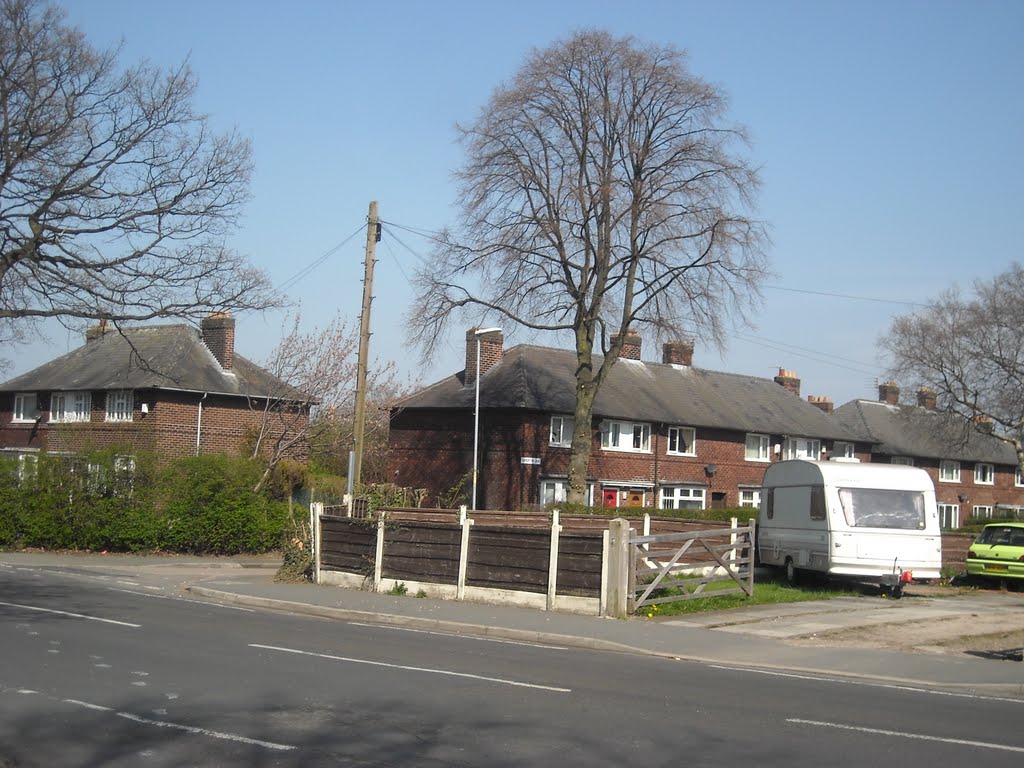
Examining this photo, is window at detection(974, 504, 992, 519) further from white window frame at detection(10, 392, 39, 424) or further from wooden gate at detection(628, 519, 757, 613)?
white window frame at detection(10, 392, 39, 424)

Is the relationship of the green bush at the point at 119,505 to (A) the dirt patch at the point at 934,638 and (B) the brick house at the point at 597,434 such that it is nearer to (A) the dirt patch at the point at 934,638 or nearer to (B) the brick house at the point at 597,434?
(B) the brick house at the point at 597,434

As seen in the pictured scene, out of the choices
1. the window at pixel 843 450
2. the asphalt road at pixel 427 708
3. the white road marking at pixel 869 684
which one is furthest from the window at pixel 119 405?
the window at pixel 843 450

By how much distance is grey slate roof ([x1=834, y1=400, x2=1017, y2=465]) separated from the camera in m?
58.9

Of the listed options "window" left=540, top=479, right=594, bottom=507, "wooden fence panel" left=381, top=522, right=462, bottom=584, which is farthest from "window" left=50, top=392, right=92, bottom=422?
"wooden fence panel" left=381, top=522, right=462, bottom=584

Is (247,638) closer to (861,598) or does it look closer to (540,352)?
(861,598)

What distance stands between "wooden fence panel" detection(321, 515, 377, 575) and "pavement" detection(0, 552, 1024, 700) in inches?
23.2

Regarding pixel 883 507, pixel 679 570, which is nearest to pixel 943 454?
pixel 883 507

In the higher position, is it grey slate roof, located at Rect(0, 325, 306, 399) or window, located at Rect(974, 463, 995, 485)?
grey slate roof, located at Rect(0, 325, 306, 399)

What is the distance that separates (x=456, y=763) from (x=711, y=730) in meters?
2.47

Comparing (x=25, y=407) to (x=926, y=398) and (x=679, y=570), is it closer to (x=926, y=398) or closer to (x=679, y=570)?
(x=679, y=570)

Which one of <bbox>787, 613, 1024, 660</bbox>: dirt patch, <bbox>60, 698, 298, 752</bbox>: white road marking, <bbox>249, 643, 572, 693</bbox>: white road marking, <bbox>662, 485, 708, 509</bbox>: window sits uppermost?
<bbox>662, 485, 708, 509</bbox>: window

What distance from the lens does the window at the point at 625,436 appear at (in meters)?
45.1

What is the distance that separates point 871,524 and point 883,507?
50 cm

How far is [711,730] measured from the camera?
899cm
